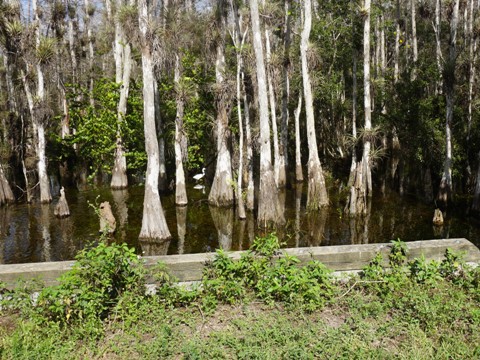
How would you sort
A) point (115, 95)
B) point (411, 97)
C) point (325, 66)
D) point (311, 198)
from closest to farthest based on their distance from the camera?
point (311, 198)
point (411, 97)
point (115, 95)
point (325, 66)

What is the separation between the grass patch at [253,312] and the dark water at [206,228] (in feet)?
15.1

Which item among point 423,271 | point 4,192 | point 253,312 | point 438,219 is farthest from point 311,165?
point 4,192

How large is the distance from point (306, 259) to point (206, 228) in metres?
8.92

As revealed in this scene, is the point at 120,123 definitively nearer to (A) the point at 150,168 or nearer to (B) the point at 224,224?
(B) the point at 224,224

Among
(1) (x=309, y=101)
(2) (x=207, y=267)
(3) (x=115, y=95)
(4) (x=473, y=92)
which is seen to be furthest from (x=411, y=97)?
(2) (x=207, y=267)

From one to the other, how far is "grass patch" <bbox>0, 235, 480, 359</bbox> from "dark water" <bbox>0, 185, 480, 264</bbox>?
4.60 m

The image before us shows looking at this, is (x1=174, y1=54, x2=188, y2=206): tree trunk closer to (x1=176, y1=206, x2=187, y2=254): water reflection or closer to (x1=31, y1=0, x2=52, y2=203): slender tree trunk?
(x1=176, y1=206, x2=187, y2=254): water reflection

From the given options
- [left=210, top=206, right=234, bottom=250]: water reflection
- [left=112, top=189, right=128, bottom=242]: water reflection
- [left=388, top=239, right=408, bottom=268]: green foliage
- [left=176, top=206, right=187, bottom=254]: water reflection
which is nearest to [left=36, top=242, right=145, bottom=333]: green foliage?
[left=388, top=239, right=408, bottom=268]: green foliage

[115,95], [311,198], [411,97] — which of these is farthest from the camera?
[115,95]

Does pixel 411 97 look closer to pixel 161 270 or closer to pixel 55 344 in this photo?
pixel 161 270

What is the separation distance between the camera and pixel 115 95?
23969 mm

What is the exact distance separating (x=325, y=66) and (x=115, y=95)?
14380mm

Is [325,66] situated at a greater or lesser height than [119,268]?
greater

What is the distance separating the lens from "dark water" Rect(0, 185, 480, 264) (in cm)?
1301
